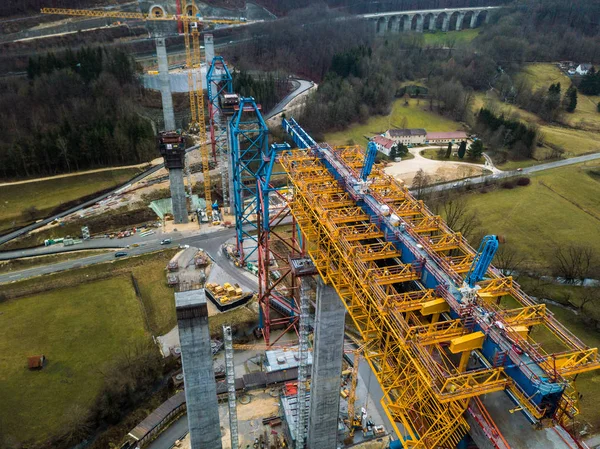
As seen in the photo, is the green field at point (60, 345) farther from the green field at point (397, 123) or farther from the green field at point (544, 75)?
the green field at point (544, 75)

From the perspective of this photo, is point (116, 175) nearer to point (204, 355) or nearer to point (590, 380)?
point (204, 355)

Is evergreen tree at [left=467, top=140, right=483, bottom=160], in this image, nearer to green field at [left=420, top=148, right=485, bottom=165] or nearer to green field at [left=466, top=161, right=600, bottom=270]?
green field at [left=420, top=148, right=485, bottom=165]

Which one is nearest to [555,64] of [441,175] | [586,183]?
[586,183]

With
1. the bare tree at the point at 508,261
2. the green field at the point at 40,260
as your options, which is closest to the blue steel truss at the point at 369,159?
the bare tree at the point at 508,261

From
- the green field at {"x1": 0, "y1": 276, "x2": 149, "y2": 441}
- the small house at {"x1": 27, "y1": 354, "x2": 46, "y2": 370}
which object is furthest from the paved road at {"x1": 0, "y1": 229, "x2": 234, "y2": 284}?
the small house at {"x1": 27, "y1": 354, "x2": 46, "y2": 370}

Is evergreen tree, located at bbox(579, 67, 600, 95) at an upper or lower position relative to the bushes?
upper

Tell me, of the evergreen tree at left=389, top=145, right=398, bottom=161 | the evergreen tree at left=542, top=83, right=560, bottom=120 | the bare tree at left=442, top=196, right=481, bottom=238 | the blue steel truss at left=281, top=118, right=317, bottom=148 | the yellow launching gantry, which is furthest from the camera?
the evergreen tree at left=542, top=83, right=560, bottom=120

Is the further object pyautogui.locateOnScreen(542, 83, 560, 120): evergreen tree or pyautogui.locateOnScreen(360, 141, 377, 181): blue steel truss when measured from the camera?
pyautogui.locateOnScreen(542, 83, 560, 120): evergreen tree

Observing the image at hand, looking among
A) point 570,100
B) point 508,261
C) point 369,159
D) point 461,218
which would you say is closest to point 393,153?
point 461,218
